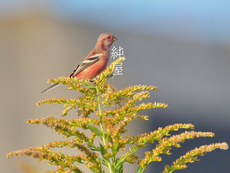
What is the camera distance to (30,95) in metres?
11.0

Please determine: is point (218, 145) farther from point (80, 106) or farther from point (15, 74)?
point (15, 74)

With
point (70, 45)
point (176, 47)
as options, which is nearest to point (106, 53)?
point (70, 45)

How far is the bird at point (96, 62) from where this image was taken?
12.0ft

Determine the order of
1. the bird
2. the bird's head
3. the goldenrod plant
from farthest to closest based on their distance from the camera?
1. the bird's head
2. the bird
3. the goldenrod plant

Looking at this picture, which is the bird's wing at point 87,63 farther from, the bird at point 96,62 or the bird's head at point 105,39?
the bird's head at point 105,39

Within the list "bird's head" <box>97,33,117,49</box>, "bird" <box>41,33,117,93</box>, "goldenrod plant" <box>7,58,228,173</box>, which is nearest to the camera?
"goldenrod plant" <box>7,58,228,173</box>

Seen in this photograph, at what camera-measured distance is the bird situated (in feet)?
12.0

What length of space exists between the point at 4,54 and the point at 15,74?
3.25 feet

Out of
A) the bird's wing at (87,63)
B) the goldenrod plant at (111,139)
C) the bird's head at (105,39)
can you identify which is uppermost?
the bird's head at (105,39)

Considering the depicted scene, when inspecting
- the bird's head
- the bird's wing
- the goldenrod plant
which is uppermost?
the bird's head

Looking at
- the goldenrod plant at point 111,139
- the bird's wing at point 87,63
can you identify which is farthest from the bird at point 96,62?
the goldenrod plant at point 111,139

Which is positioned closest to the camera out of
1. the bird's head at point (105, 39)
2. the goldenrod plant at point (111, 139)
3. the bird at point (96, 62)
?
the goldenrod plant at point (111, 139)

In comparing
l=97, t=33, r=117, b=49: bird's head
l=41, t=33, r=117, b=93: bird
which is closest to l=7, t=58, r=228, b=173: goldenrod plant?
l=41, t=33, r=117, b=93: bird

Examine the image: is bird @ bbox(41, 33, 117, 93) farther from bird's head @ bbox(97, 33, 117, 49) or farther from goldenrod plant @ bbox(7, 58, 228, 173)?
goldenrod plant @ bbox(7, 58, 228, 173)
